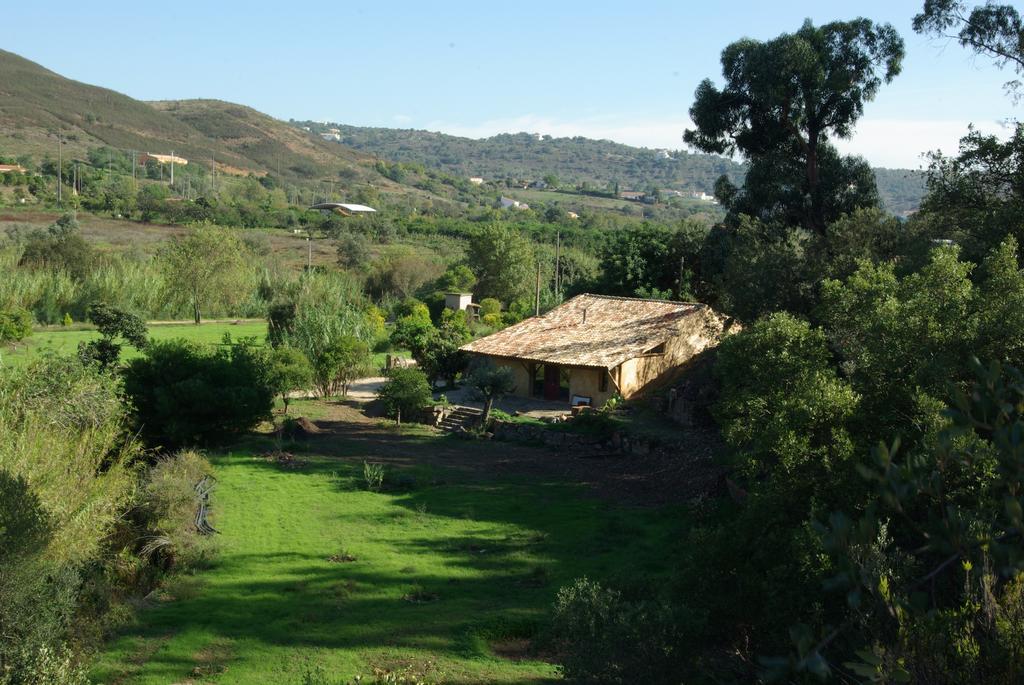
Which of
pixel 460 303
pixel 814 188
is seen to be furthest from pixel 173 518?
pixel 460 303

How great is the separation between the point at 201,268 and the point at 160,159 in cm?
7572

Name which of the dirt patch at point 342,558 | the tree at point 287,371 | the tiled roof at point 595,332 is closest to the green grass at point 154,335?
the tree at point 287,371

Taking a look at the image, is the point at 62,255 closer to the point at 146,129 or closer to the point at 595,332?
the point at 595,332

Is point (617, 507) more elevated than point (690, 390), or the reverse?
point (690, 390)

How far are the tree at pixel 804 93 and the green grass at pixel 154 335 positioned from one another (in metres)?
20.7

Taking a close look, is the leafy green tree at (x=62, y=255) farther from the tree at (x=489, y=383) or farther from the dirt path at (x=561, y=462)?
the tree at (x=489, y=383)

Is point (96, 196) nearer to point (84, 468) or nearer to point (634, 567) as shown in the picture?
point (84, 468)

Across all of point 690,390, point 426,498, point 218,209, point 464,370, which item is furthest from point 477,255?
point 218,209

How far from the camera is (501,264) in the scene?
5178 centimetres

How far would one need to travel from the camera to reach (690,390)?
84.3 ft

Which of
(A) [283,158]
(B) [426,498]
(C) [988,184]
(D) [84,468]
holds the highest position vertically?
(A) [283,158]

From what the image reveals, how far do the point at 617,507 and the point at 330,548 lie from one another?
6.02 meters

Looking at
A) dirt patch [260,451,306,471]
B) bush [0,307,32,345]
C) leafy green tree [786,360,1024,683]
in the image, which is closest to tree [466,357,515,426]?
dirt patch [260,451,306,471]

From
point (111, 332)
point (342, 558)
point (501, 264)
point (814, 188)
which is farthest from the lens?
point (501, 264)
